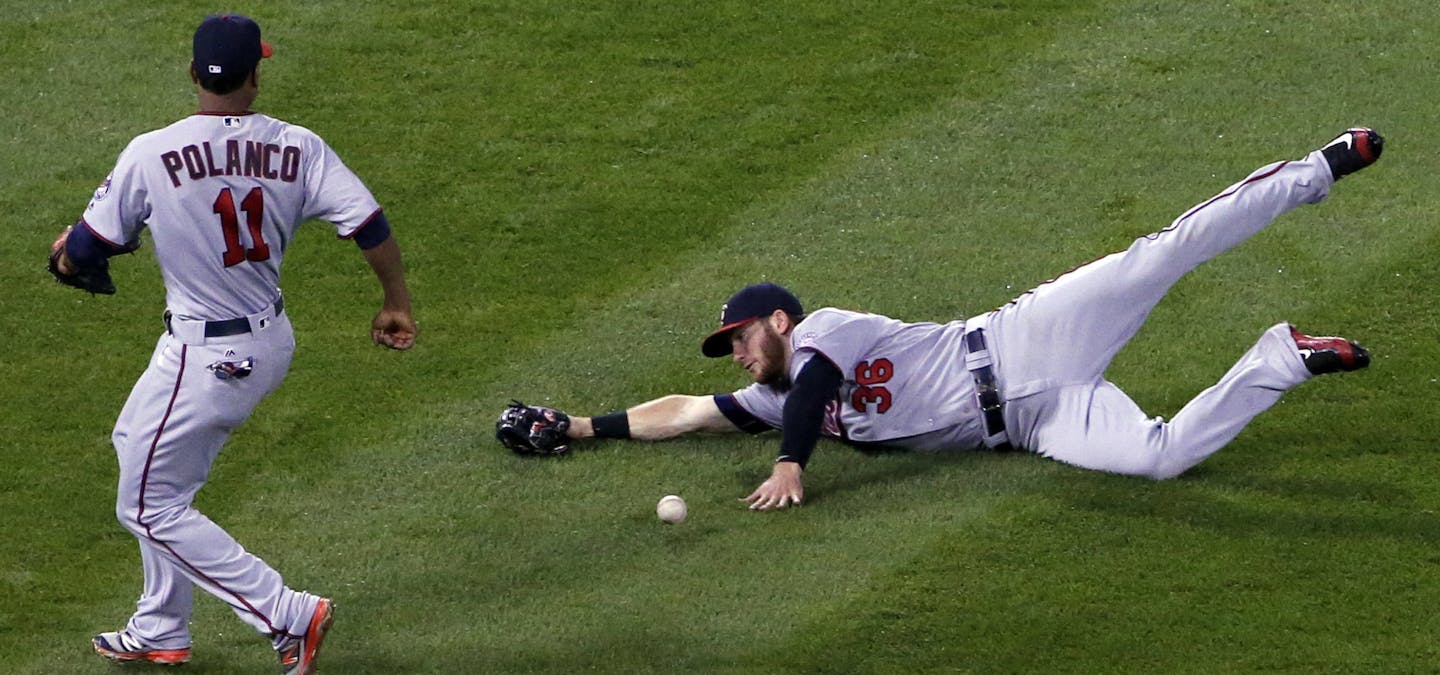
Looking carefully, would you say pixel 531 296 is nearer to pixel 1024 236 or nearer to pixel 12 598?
pixel 1024 236

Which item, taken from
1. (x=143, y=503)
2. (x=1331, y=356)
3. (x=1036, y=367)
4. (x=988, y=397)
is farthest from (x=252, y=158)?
(x=1331, y=356)

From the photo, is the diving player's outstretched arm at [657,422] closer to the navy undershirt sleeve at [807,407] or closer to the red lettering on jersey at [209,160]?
the navy undershirt sleeve at [807,407]

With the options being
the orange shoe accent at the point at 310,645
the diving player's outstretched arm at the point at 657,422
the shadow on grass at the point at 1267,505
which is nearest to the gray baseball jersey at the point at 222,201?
the orange shoe accent at the point at 310,645

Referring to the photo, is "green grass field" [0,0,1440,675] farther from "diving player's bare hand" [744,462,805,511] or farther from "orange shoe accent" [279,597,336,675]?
"orange shoe accent" [279,597,336,675]

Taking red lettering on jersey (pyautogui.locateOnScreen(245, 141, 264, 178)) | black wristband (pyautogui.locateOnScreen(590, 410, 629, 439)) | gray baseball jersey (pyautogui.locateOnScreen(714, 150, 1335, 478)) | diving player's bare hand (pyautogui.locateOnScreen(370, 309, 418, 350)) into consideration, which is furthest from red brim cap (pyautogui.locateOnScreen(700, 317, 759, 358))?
red lettering on jersey (pyautogui.locateOnScreen(245, 141, 264, 178))

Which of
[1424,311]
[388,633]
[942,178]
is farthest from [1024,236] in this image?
[388,633]

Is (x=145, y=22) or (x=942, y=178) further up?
(x=145, y=22)

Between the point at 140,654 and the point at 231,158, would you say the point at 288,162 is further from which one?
the point at 140,654
